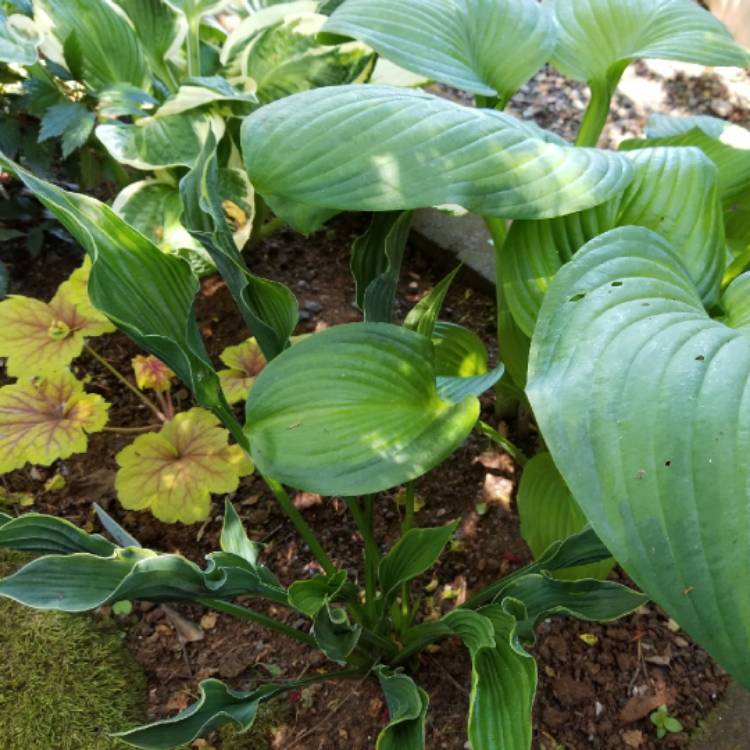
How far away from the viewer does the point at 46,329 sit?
1.30 meters

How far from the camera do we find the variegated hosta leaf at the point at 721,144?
114 centimetres

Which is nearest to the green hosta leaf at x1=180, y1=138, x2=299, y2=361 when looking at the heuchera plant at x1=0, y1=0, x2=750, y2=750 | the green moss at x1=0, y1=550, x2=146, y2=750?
the heuchera plant at x1=0, y1=0, x2=750, y2=750

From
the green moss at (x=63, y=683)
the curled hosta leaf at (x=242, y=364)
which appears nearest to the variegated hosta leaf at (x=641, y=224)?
the curled hosta leaf at (x=242, y=364)

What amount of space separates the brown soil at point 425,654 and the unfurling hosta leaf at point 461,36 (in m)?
0.66

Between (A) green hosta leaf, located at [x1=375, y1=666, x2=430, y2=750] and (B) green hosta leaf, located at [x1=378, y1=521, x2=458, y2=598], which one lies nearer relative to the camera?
(A) green hosta leaf, located at [x1=375, y1=666, x2=430, y2=750]

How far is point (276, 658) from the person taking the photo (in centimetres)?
117

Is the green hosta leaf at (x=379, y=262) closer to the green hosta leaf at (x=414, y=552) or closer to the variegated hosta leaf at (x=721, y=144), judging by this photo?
the green hosta leaf at (x=414, y=552)

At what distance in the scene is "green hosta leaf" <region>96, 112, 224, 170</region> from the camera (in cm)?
137

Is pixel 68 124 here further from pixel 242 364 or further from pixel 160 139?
pixel 242 364

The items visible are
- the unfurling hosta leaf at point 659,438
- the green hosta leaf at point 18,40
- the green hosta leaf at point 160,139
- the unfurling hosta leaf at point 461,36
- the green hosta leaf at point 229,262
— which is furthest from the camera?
the green hosta leaf at point 160,139

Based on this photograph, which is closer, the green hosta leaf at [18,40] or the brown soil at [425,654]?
the brown soil at [425,654]

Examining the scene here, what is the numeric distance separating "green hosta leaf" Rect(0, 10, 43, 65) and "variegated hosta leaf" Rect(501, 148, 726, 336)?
912mm

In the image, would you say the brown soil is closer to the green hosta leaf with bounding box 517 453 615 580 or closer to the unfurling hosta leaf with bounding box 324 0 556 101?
the green hosta leaf with bounding box 517 453 615 580

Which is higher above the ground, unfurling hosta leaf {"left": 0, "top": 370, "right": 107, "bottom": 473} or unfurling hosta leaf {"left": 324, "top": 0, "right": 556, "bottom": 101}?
unfurling hosta leaf {"left": 324, "top": 0, "right": 556, "bottom": 101}
